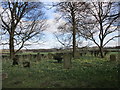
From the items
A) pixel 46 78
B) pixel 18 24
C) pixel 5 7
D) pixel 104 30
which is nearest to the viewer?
pixel 46 78

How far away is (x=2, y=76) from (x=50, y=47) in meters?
1.43

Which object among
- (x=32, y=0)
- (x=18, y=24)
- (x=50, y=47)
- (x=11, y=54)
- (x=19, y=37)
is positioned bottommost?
(x=11, y=54)

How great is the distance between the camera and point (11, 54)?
4410mm

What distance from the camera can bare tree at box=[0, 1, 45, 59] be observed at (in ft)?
15.7

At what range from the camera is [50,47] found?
3480mm

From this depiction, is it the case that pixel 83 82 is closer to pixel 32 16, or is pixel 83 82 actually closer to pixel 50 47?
pixel 50 47

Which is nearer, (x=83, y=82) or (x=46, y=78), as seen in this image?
(x=83, y=82)

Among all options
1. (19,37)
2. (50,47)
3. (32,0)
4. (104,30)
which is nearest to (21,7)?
(32,0)

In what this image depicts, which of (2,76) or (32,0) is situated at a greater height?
(32,0)

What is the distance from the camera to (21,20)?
504 cm

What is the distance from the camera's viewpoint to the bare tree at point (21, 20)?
15.7 ft

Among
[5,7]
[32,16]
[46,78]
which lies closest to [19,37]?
[32,16]

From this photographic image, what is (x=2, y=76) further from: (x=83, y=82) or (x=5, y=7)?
(x=5, y=7)

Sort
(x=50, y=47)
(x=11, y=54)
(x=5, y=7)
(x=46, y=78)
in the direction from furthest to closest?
(x=5, y=7), (x=11, y=54), (x=50, y=47), (x=46, y=78)
